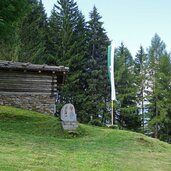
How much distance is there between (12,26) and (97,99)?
23710mm

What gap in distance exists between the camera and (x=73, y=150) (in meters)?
11.4

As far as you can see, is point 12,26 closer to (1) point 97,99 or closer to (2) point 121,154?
(2) point 121,154

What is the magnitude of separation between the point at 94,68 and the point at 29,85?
19.8 meters

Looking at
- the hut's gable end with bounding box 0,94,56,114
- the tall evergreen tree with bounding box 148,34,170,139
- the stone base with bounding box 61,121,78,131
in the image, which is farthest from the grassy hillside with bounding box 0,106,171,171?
the tall evergreen tree with bounding box 148,34,170,139

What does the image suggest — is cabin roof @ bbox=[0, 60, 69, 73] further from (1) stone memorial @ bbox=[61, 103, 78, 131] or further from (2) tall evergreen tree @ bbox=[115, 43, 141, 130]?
(2) tall evergreen tree @ bbox=[115, 43, 141, 130]

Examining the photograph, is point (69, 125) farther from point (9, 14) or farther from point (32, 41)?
point (32, 41)

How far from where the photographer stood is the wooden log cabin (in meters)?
21.9

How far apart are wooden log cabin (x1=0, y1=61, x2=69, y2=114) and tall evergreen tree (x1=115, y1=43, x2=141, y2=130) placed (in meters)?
17.1

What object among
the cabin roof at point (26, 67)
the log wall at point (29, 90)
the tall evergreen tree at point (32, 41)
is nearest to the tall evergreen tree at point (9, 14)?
the cabin roof at point (26, 67)

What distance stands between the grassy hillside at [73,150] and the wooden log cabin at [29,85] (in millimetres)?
4694

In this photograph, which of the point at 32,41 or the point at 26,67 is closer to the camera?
the point at 26,67

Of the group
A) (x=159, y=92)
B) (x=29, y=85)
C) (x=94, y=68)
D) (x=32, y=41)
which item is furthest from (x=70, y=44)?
(x=29, y=85)

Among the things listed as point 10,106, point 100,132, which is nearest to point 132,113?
point 10,106

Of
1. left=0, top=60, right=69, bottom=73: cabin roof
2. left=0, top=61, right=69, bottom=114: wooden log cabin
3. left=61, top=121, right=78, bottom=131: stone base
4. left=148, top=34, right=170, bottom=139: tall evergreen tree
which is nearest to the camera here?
left=61, top=121, right=78, bottom=131: stone base
